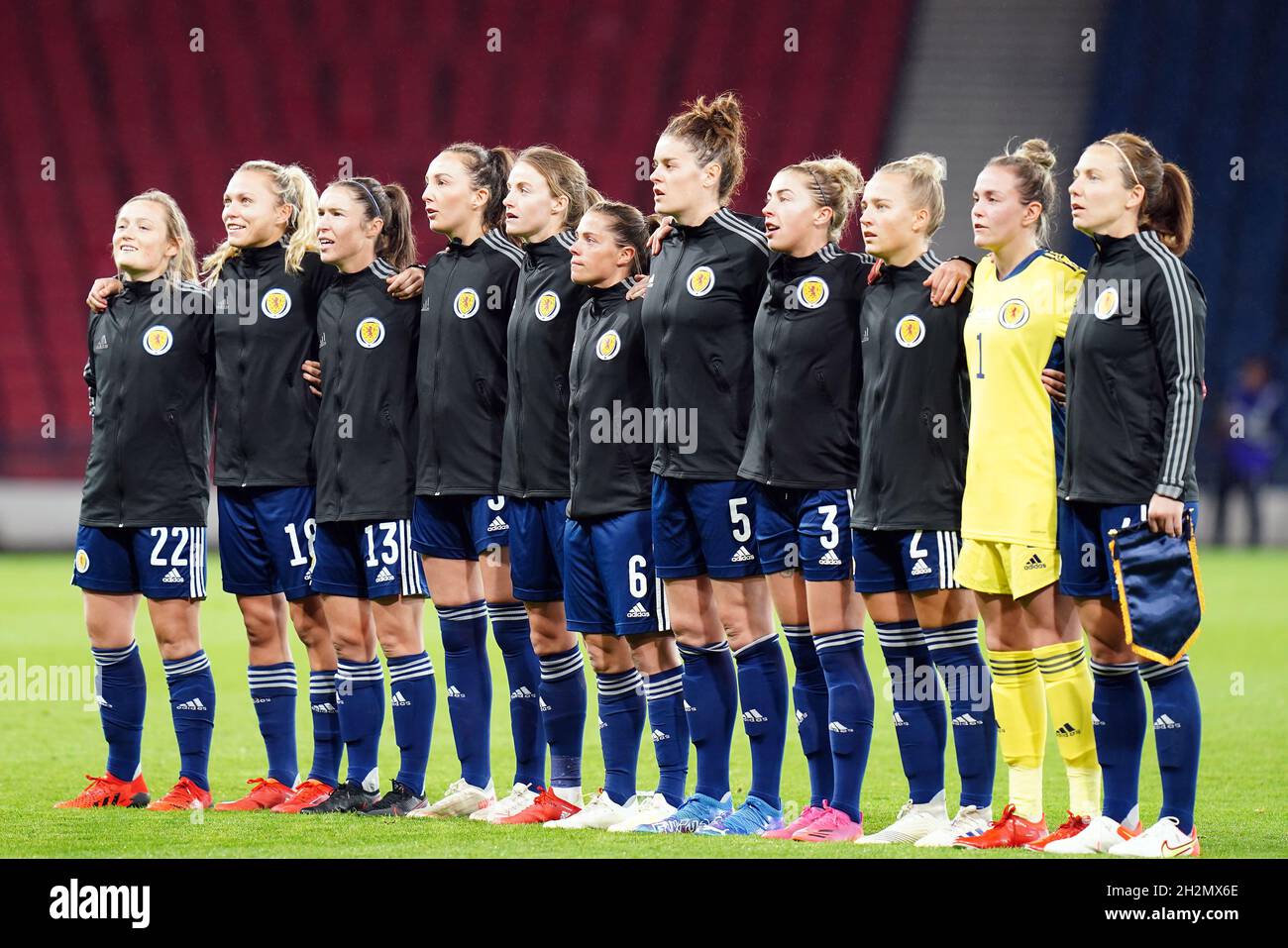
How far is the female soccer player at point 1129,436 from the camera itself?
524 centimetres

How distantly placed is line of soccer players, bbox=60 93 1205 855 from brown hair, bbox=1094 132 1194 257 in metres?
0.01

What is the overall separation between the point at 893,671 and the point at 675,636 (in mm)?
804

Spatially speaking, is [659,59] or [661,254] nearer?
[661,254]

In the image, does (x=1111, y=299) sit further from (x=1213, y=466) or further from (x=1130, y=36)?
(x=1130, y=36)

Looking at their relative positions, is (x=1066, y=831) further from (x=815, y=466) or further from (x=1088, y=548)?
(x=815, y=466)

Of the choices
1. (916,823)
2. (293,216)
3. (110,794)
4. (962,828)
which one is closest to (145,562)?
(110,794)

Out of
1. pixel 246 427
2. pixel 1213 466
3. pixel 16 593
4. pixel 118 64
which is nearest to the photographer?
pixel 246 427

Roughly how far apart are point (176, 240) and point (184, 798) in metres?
2.15

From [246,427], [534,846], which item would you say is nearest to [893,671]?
[534,846]

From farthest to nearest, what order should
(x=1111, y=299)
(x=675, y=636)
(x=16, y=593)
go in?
(x=16, y=593), (x=675, y=636), (x=1111, y=299)

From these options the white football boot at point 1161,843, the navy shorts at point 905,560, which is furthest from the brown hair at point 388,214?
the white football boot at point 1161,843

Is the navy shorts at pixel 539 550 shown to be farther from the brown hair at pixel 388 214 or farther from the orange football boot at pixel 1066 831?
the orange football boot at pixel 1066 831

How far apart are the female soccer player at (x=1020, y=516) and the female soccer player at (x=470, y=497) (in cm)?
165

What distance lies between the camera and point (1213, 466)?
22.4 m
